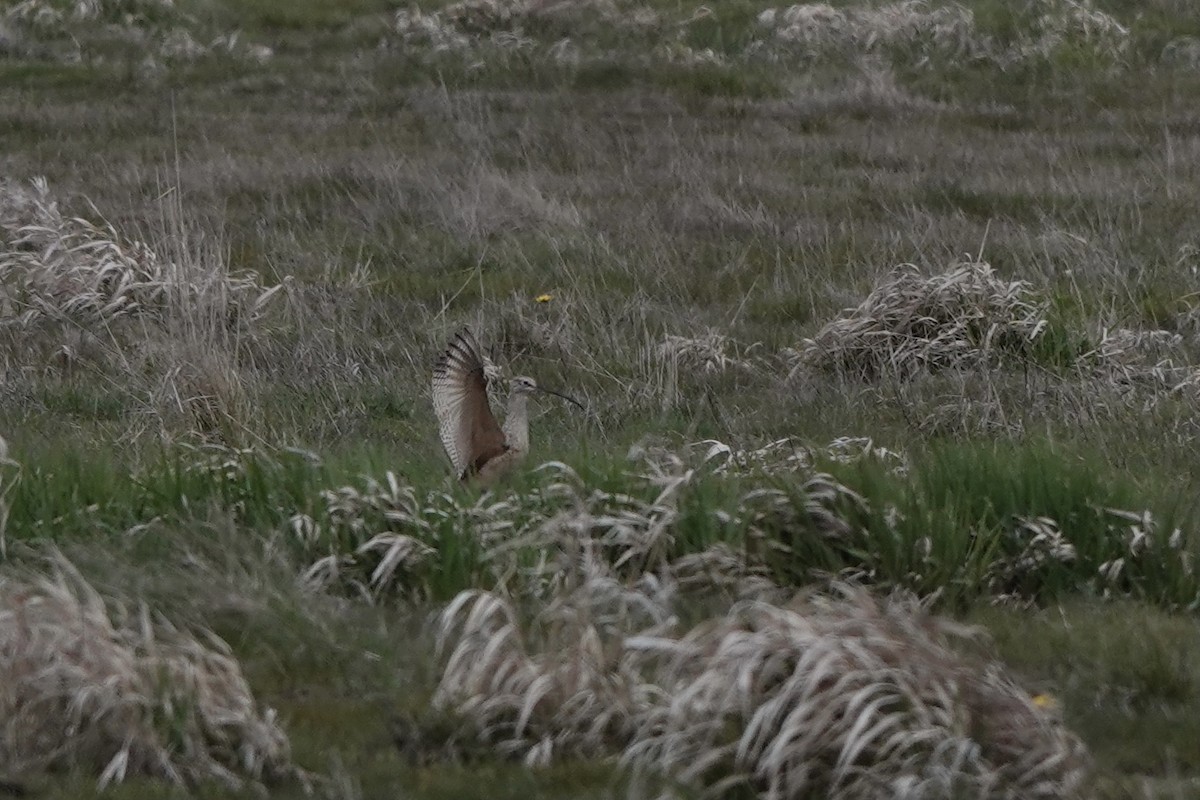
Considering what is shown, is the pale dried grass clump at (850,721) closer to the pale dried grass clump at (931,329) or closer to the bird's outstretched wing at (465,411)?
the bird's outstretched wing at (465,411)

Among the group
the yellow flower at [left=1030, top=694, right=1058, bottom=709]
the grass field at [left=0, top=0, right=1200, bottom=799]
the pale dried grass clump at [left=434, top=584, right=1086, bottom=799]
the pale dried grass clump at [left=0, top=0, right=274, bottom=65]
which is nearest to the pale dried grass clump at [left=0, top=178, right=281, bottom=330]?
the grass field at [left=0, top=0, right=1200, bottom=799]

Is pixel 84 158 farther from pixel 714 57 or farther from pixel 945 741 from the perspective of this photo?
pixel 945 741

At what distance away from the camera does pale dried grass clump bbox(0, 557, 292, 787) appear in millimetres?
3988

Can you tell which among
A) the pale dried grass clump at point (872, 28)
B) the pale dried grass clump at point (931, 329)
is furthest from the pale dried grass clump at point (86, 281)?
the pale dried grass clump at point (872, 28)

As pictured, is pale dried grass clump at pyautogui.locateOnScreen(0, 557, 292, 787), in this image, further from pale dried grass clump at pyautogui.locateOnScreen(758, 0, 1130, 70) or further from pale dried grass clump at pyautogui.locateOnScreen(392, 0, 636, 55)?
pale dried grass clump at pyautogui.locateOnScreen(392, 0, 636, 55)

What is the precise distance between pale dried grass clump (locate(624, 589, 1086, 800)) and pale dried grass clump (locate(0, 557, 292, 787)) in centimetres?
86

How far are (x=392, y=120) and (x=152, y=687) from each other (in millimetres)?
12760

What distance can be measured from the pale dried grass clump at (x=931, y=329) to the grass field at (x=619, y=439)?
3 cm

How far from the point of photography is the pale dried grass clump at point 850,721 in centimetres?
378

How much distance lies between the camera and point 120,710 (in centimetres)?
402

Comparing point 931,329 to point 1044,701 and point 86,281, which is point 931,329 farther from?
point 1044,701

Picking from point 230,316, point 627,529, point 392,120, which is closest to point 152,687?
point 627,529

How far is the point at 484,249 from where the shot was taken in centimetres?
1147

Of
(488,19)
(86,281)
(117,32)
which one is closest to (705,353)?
(86,281)
